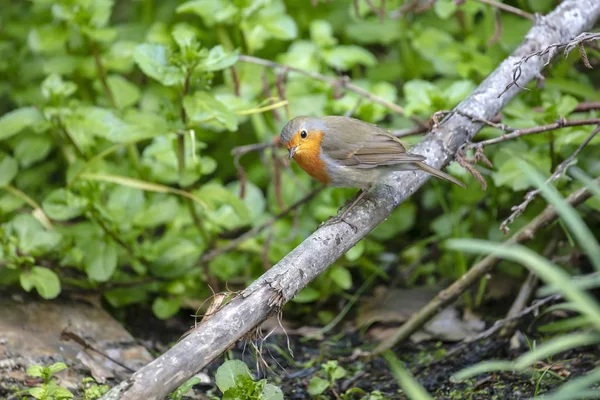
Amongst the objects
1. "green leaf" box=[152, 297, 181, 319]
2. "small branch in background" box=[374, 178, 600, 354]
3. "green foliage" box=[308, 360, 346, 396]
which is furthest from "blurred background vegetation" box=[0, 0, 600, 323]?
"green foliage" box=[308, 360, 346, 396]

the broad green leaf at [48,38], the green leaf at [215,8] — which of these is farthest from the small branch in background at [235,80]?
the broad green leaf at [48,38]

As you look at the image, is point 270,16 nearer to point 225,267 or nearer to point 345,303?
point 225,267

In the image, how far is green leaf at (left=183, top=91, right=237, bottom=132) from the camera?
3.06m

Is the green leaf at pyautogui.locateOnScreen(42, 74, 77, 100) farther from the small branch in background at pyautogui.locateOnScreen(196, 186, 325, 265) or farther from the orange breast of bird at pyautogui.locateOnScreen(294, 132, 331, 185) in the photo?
the orange breast of bird at pyautogui.locateOnScreen(294, 132, 331, 185)

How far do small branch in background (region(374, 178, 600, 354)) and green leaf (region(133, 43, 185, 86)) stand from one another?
1.51 metres

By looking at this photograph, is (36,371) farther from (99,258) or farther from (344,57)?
(344,57)

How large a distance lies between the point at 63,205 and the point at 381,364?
1695mm

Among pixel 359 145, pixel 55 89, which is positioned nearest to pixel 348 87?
pixel 359 145

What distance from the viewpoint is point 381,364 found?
343 centimetres

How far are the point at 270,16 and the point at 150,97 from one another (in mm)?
934

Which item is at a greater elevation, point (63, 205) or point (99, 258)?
point (63, 205)

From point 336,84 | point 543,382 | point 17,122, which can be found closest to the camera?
point 543,382

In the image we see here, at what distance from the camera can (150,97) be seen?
4.46 meters

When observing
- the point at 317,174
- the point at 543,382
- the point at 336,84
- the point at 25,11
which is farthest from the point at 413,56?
the point at 25,11
